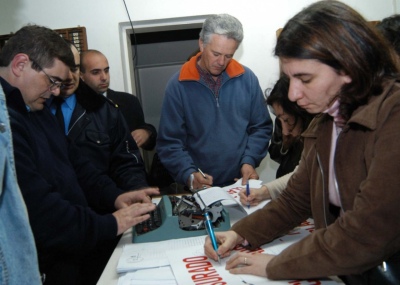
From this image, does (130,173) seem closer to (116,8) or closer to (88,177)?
(88,177)

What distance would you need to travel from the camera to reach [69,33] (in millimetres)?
3115

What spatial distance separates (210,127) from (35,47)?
43.2 inches

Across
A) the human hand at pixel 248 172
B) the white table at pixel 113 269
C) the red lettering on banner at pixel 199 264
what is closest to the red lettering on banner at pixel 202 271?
the red lettering on banner at pixel 199 264

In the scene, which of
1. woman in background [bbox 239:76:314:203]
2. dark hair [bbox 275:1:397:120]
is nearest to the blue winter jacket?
woman in background [bbox 239:76:314:203]

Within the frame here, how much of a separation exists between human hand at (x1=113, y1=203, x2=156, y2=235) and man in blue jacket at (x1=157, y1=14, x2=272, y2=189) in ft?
2.49

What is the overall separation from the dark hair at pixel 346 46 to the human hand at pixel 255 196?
712 mm

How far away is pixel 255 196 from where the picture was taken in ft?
5.18

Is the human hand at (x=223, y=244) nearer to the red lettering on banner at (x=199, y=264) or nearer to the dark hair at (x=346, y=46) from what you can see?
the red lettering on banner at (x=199, y=264)

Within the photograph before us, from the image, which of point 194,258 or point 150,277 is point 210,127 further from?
point 150,277

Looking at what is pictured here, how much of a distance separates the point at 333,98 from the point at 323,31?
176mm

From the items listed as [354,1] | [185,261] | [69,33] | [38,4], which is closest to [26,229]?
[185,261]

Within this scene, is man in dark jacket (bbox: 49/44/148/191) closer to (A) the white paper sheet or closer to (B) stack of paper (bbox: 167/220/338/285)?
(A) the white paper sheet

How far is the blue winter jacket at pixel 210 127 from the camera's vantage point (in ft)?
7.40

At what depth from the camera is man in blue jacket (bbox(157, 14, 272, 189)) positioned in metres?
2.22
